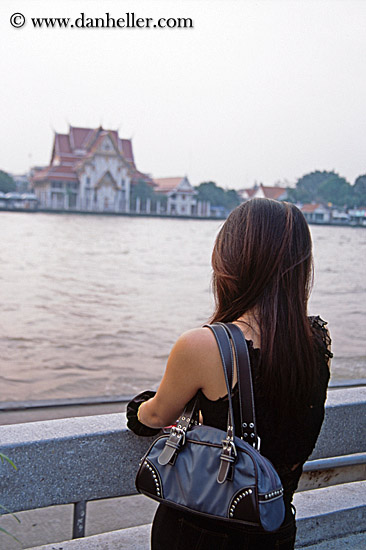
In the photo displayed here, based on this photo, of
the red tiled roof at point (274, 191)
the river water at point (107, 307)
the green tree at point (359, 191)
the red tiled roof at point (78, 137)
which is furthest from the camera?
the red tiled roof at point (78, 137)

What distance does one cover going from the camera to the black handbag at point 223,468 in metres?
0.79

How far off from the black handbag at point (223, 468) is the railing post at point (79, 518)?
0.39 metres

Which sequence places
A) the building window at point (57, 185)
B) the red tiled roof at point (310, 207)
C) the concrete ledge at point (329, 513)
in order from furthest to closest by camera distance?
the building window at point (57, 185)
the red tiled roof at point (310, 207)
the concrete ledge at point (329, 513)

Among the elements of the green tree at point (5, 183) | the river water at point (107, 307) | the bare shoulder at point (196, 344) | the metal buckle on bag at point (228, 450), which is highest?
the green tree at point (5, 183)

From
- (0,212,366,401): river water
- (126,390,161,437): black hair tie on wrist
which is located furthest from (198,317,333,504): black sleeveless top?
(0,212,366,401): river water

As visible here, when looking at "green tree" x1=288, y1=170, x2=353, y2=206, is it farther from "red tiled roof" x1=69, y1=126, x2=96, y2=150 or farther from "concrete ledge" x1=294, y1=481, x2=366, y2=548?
"concrete ledge" x1=294, y1=481, x2=366, y2=548

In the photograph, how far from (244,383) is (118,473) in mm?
481

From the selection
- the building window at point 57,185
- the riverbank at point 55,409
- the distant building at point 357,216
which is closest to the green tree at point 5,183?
the building window at point 57,185

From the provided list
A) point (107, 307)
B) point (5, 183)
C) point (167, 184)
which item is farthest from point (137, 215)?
point (107, 307)

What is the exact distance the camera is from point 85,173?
159ft

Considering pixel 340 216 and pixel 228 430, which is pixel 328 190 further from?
pixel 228 430

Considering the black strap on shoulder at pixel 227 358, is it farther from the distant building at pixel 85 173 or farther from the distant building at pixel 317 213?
the distant building at pixel 85 173

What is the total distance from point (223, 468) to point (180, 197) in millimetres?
53420

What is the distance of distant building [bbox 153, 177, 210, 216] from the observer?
53.4 metres
